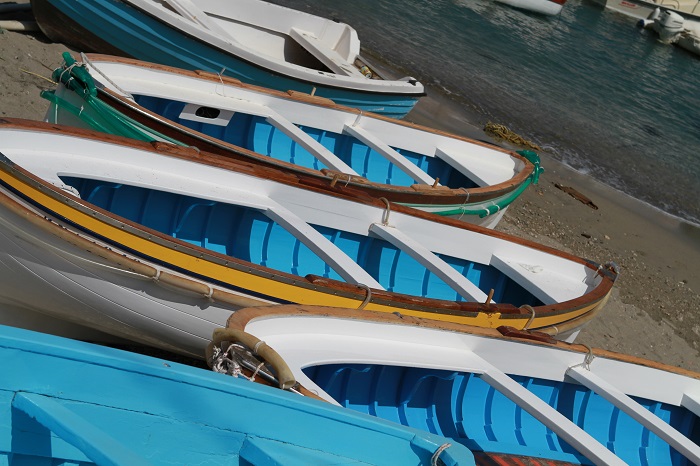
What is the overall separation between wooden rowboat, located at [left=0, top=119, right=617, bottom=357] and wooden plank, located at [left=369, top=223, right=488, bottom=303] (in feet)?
0.04

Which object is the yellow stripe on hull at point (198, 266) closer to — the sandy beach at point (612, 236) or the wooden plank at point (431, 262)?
the wooden plank at point (431, 262)

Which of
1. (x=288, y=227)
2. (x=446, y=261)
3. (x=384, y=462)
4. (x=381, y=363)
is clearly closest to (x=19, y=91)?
(x=288, y=227)

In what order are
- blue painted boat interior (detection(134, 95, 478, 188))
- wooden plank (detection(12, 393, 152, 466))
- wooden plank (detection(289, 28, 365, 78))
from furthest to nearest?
wooden plank (detection(289, 28, 365, 78)) < blue painted boat interior (detection(134, 95, 478, 188)) < wooden plank (detection(12, 393, 152, 466))

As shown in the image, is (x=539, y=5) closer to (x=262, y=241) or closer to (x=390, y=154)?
(x=390, y=154)

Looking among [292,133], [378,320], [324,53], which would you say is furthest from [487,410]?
[324,53]

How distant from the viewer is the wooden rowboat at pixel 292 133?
7680 millimetres

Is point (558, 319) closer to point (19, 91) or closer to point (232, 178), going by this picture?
point (232, 178)

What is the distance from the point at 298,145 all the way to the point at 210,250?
143 inches

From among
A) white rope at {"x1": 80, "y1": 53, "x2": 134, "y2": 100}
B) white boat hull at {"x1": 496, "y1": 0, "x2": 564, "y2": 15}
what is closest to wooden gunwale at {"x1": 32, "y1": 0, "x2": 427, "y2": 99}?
white rope at {"x1": 80, "y1": 53, "x2": 134, "y2": 100}

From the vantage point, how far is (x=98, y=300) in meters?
5.62

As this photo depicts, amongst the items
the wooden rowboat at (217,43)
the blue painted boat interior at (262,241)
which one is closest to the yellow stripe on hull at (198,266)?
the blue painted boat interior at (262,241)

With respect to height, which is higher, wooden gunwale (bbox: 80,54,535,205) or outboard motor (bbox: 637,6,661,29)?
outboard motor (bbox: 637,6,661,29)

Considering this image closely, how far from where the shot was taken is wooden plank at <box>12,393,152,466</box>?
3.32 meters

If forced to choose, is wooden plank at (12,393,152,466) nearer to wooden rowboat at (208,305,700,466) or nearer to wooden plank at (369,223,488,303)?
wooden rowboat at (208,305,700,466)
